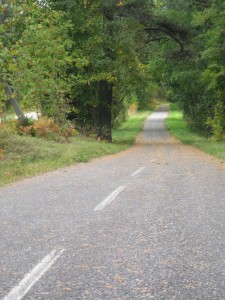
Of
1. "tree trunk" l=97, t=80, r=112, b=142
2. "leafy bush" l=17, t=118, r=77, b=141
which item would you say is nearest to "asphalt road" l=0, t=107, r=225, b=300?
"leafy bush" l=17, t=118, r=77, b=141

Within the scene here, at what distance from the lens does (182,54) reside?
1162 inches

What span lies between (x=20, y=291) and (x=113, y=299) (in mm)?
930

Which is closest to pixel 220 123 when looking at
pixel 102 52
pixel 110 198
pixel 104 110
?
pixel 104 110

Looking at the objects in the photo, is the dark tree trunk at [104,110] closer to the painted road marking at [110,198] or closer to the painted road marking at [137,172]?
the painted road marking at [137,172]

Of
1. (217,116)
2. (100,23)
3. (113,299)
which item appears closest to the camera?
(113,299)

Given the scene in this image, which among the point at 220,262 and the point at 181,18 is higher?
the point at 181,18

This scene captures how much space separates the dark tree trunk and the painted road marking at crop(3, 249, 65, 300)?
21.8 metres

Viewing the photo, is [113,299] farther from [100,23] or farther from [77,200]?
[100,23]

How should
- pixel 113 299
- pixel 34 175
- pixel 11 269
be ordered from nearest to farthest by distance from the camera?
pixel 113 299 → pixel 11 269 → pixel 34 175

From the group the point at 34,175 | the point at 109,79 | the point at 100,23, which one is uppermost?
the point at 100,23

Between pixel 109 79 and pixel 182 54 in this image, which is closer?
pixel 109 79

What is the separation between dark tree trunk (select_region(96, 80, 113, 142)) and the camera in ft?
89.2

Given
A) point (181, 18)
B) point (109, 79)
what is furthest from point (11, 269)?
point (181, 18)

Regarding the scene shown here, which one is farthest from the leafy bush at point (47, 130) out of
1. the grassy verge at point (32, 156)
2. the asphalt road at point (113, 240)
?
the asphalt road at point (113, 240)
